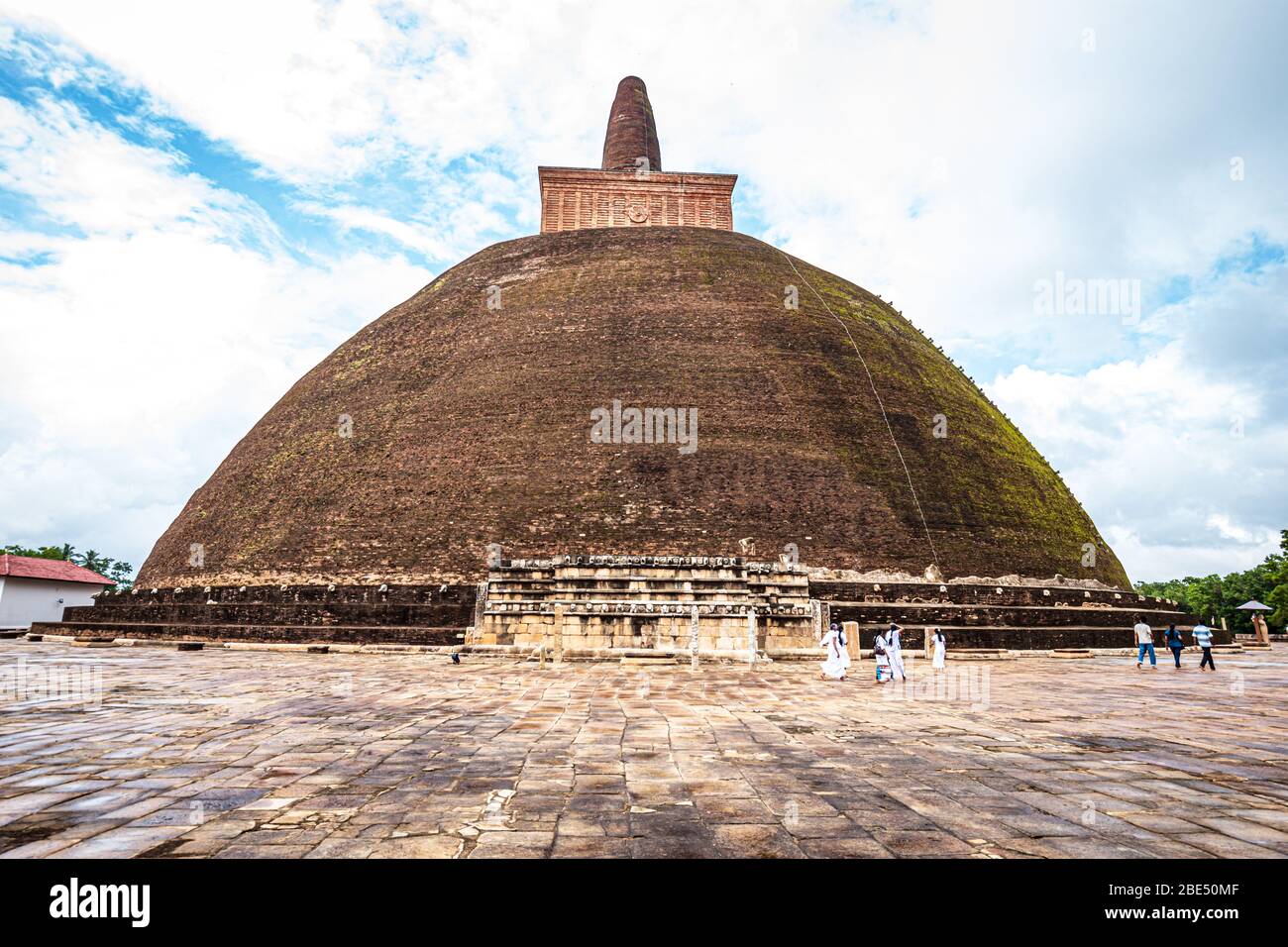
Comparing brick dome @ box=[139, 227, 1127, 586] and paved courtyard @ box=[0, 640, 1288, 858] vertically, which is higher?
brick dome @ box=[139, 227, 1127, 586]

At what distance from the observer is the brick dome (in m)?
16.8

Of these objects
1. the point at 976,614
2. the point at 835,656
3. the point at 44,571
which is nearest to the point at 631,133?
the point at 976,614

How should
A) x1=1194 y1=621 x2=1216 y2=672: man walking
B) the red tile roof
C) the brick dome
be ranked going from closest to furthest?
x1=1194 y1=621 x2=1216 y2=672: man walking < the brick dome < the red tile roof

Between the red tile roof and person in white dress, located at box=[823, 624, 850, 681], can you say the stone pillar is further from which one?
the red tile roof

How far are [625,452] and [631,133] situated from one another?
22370 mm

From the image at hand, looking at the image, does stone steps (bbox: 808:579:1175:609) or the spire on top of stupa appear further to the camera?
the spire on top of stupa

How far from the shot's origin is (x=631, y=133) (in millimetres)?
33969

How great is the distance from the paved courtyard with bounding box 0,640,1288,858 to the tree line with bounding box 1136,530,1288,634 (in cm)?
3992

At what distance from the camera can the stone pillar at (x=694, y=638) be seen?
10.9 m

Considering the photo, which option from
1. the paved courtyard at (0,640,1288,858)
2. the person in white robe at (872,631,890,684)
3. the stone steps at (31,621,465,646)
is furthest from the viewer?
the stone steps at (31,621,465,646)

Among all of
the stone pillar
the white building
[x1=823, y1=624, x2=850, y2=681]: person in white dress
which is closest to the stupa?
the stone pillar

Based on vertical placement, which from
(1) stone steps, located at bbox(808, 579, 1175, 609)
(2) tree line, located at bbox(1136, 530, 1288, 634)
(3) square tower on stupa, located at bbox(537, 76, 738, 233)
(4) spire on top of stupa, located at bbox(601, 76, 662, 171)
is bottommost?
(2) tree line, located at bbox(1136, 530, 1288, 634)

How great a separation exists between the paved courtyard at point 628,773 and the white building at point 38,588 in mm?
31934
